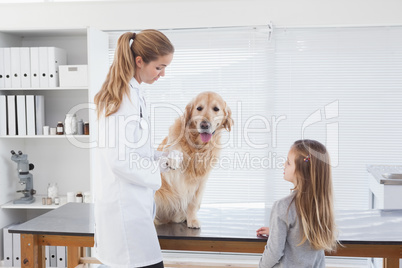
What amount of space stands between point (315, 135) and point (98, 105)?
2.43 meters

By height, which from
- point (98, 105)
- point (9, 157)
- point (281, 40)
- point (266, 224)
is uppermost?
point (281, 40)

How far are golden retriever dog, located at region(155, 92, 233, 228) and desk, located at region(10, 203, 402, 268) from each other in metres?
0.11

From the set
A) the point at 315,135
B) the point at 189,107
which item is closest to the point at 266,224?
the point at 189,107

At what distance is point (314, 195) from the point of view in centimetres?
174

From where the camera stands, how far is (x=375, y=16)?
11.4 feet

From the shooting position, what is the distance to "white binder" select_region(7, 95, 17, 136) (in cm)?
352

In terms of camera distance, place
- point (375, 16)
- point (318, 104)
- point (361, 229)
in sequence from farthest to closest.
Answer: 1. point (318, 104)
2. point (375, 16)
3. point (361, 229)

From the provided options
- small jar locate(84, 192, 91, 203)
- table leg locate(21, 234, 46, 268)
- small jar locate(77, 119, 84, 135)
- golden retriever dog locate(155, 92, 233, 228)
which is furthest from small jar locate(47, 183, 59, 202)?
golden retriever dog locate(155, 92, 233, 228)

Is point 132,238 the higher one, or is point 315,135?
point 315,135

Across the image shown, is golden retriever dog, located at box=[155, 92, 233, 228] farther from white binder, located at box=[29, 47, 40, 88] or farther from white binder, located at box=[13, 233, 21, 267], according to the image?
white binder, located at box=[13, 233, 21, 267]

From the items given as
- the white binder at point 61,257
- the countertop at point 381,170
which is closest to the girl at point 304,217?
the countertop at point 381,170

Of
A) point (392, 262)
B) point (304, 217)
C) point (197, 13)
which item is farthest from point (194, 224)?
point (197, 13)

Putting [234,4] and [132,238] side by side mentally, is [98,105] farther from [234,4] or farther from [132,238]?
[234,4]

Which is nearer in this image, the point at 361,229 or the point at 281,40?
the point at 361,229
